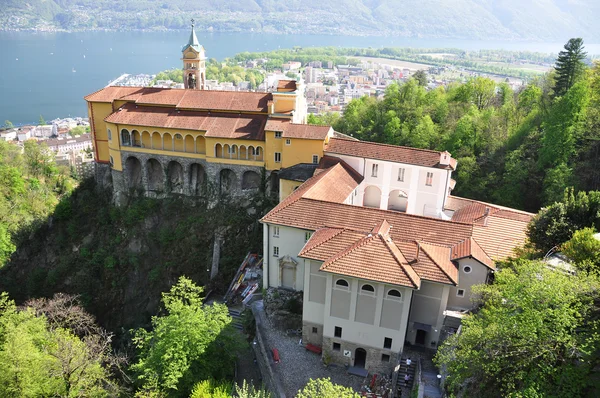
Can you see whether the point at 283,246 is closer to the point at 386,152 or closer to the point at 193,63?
the point at 386,152

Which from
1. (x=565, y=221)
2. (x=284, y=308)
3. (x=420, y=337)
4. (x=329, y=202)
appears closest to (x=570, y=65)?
(x=565, y=221)

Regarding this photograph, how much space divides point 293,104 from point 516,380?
29.3 metres

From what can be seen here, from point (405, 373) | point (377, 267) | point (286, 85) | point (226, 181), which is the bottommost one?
point (405, 373)

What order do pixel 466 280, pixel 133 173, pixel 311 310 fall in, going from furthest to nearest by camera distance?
pixel 133 173
pixel 311 310
pixel 466 280

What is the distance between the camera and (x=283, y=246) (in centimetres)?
2906

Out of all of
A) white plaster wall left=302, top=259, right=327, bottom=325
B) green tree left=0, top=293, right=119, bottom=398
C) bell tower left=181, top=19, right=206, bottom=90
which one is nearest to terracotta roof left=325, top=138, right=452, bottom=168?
white plaster wall left=302, top=259, right=327, bottom=325

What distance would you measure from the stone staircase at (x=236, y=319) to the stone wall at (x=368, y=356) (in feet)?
22.2

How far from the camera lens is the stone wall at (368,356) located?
24.5m

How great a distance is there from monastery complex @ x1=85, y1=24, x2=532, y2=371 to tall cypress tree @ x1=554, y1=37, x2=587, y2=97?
17.4 meters

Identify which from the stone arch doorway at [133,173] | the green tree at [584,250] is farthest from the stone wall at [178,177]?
the green tree at [584,250]

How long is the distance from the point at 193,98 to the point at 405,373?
104 feet

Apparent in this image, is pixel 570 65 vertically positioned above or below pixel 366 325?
above

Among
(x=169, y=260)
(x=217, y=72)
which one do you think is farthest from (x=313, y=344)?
(x=217, y=72)

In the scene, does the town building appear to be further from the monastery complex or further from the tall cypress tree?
the tall cypress tree
